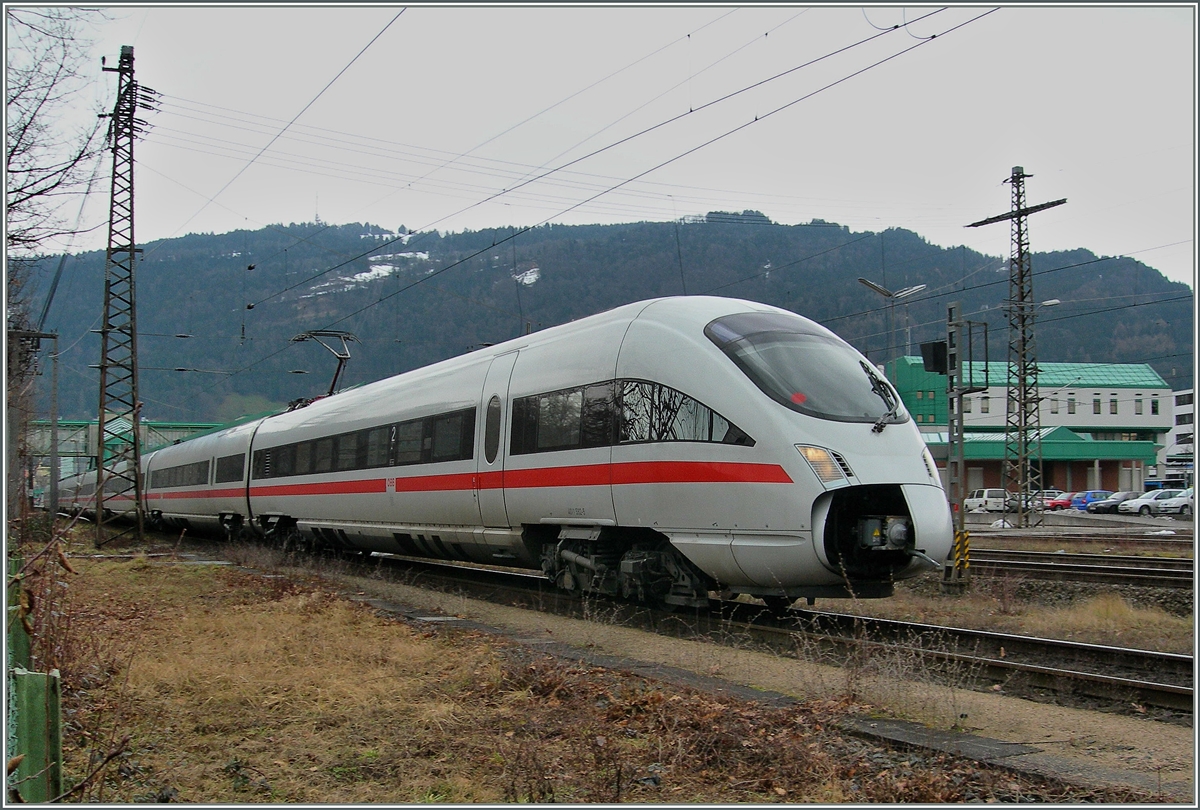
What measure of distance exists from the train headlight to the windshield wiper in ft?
2.74

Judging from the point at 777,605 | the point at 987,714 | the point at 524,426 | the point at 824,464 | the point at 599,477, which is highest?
the point at 524,426

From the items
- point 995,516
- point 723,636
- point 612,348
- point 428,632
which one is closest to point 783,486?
point 723,636

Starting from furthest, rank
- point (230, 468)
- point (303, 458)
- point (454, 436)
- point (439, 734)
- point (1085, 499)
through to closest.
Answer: point (1085, 499)
point (230, 468)
point (303, 458)
point (454, 436)
point (439, 734)

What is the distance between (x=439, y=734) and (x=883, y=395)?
20.1 feet

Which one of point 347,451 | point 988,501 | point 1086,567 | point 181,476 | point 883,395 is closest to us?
point 883,395

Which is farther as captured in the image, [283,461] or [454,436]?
[283,461]

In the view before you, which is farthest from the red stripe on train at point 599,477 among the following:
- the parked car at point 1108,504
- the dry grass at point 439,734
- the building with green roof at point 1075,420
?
the building with green roof at point 1075,420

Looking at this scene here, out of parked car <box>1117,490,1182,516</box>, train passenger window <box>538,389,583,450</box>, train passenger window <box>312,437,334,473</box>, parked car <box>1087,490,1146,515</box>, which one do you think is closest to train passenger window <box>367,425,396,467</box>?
train passenger window <box>312,437,334,473</box>

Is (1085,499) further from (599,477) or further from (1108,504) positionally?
(599,477)

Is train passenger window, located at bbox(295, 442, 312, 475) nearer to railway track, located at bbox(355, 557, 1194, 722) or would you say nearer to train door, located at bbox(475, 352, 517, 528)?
train door, located at bbox(475, 352, 517, 528)

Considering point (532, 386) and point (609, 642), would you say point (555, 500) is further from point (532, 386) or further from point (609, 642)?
point (609, 642)

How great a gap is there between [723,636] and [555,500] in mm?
2782

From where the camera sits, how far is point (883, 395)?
33.3 ft

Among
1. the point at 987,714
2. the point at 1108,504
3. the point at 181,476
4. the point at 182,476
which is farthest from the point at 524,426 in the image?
the point at 1108,504
